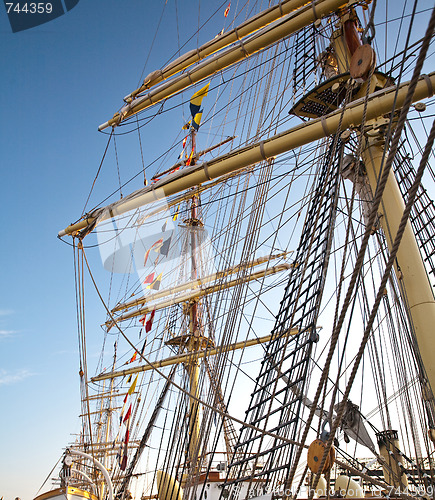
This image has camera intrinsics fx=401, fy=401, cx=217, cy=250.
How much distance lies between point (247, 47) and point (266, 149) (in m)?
2.65

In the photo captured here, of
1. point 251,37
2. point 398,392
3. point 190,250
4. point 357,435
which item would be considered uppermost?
point 190,250

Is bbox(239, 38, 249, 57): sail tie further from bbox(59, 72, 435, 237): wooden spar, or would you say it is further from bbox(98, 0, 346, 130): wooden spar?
bbox(59, 72, 435, 237): wooden spar

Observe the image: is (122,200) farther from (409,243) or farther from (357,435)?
(357,435)

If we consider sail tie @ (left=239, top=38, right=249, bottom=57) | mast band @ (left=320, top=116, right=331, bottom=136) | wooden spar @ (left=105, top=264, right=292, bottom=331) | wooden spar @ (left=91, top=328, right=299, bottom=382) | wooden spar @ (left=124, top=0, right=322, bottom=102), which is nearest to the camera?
mast band @ (left=320, top=116, right=331, bottom=136)

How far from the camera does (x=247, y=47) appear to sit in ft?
23.7

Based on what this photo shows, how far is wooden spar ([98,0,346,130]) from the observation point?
697 cm

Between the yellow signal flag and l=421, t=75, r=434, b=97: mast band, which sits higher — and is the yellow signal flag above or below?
above

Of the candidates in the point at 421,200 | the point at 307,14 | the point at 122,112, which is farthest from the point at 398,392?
the point at 122,112

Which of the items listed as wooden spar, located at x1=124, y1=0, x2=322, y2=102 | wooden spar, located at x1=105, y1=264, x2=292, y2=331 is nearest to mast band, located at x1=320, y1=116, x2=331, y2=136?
wooden spar, located at x1=124, y1=0, x2=322, y2=102

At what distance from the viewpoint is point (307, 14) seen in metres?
7.02

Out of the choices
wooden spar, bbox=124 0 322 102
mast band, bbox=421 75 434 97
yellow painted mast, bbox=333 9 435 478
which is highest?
wooden spar, bbox=124 0 322 102

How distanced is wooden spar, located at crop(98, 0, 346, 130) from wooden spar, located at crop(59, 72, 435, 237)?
240 cm

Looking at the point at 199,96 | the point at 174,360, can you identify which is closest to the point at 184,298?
the point at 174,360

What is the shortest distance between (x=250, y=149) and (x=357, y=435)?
4689 mm
